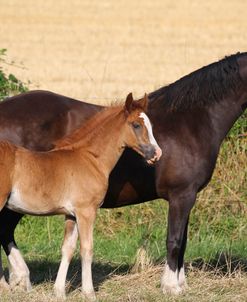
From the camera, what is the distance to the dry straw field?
20.0 meters

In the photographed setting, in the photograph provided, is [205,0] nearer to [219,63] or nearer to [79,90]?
[79,90]

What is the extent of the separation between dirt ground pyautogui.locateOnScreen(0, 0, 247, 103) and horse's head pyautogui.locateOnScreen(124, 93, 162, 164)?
432 inches

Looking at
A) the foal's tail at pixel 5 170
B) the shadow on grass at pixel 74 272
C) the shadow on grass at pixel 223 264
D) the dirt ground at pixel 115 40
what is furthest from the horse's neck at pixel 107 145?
the dirt ground at pixel 115 40

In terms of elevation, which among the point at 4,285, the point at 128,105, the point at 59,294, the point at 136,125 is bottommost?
the point at 4,285

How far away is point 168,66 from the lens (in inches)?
859

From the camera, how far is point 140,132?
653 cm

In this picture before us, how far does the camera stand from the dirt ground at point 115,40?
797 inches

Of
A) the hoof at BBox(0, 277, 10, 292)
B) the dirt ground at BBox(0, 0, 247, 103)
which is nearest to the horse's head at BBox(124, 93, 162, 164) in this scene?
the hoof at BBox(0, 277, 10, 292)

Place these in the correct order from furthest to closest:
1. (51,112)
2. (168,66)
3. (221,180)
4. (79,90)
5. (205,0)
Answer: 1. (205,0)
2. (168,66)
3. (79,90)
4. (221,180)
5. (51,112)

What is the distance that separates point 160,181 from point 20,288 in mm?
1550

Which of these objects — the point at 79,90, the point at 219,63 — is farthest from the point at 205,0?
the point at 219,63

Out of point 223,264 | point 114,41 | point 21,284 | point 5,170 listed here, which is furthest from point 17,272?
point 114,41

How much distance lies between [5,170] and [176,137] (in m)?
1.79

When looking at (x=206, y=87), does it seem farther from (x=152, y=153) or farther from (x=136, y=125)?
(x=152, y=153)
